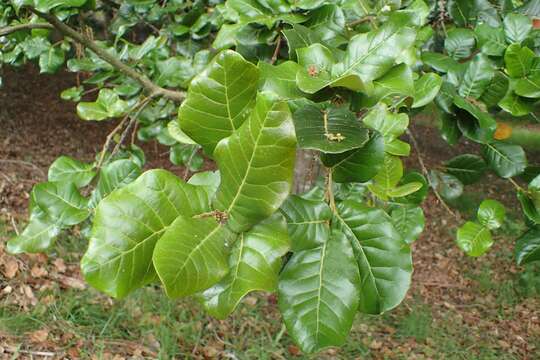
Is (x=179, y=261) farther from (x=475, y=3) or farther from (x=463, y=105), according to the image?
(x=475, y=3)

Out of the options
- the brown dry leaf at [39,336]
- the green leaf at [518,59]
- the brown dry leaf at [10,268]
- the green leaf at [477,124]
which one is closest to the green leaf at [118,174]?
the green leaf at [477,124]

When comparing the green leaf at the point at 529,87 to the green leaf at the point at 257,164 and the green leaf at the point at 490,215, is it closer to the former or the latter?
the green leaf at the point at 490,215

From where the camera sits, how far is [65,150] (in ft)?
16.1

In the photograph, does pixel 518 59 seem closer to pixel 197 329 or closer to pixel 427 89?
pixel 427 89

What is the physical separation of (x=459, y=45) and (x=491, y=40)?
90 mm

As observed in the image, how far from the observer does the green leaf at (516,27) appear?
3.08 ft

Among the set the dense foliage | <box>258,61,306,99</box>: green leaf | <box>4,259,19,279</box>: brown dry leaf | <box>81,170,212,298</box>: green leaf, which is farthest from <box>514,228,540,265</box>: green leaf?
<box>4,259,19,279</box>: brown dry leaf

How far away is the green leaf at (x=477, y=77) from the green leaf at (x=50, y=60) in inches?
44.7

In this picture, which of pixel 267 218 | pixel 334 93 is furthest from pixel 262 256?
pixel 334 93

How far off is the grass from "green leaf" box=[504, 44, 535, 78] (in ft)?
5.21

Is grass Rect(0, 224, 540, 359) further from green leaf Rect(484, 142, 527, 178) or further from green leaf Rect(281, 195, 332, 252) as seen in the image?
green leaf Rect(281, 195, 332, 252)

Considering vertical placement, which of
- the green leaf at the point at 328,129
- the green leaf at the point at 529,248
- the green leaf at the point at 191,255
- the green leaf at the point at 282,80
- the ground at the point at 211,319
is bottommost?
the ground at the point at 211,319

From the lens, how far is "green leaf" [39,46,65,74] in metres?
1.39

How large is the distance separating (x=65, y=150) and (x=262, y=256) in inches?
193
